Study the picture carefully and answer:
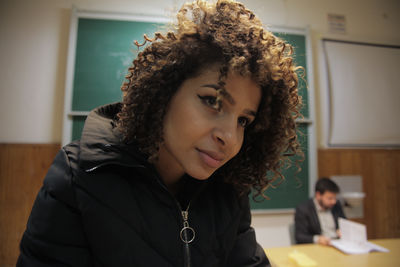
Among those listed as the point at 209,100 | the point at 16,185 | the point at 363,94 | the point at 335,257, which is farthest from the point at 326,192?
the point at 16,185

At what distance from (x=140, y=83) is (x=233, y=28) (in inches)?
11.2

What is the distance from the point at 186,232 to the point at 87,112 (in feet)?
5.12

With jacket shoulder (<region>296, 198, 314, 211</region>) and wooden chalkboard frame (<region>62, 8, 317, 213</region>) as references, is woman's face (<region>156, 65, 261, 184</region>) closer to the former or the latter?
wooden chalkboard frame (<region>62, 8, 317, 213</region>)

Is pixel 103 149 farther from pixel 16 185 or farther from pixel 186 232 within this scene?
pixel 16 185

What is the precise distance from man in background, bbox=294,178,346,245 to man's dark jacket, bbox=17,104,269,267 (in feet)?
5.15

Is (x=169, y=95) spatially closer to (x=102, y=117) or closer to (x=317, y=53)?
(x=102, y=117)

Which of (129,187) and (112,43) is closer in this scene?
(129,187)

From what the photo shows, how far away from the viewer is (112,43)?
1904 millimetres

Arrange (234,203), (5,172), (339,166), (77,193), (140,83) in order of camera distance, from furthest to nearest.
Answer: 1. (339,166)
2. (5,172)
3. (234,203)
4. (140,83)
5. (77,193)

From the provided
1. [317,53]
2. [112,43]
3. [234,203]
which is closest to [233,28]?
[234,203]

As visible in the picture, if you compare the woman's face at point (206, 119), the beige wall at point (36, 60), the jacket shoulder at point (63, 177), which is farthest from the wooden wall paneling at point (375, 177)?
the jacket shoulder at point (63, 177)

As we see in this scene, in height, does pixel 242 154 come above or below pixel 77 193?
above

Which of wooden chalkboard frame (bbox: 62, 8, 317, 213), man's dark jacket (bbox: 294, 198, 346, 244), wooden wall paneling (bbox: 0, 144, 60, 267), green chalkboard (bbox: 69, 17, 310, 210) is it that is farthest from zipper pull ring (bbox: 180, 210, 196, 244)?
wooden wall paneling (bbox: 0, 144, 60, 267)

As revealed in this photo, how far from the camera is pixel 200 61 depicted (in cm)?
58
